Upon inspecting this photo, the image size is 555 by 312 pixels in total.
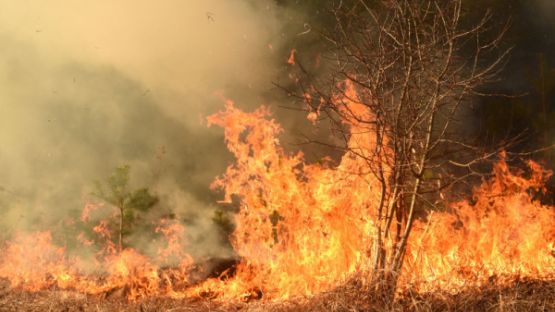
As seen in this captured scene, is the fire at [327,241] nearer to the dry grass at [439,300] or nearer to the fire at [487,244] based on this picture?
the fire at [487,244]

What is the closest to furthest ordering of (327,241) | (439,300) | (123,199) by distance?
(439,300) < (327,241) < (123,199)

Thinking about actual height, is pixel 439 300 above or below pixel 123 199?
below

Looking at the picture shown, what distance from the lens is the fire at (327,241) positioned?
6.71 m

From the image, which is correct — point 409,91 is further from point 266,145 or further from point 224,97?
point 224,97

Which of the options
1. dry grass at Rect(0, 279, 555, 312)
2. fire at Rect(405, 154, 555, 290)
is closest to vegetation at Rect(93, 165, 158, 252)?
dry grass at Rect(0, 279, 555, 312)

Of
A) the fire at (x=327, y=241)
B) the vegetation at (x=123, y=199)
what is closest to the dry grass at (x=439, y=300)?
the fire at (x=327, y=241)

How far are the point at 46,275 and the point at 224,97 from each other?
10.3m

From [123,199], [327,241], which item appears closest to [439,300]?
[327,241]

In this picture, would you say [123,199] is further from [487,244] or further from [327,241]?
[487,244]

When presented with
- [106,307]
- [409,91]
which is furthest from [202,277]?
[409,91]

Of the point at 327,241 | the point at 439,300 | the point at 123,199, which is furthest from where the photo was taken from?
the point at 123,199

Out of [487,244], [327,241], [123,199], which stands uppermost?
[123,199]

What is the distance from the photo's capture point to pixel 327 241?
7430 mm

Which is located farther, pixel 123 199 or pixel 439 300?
pixel 123 199
